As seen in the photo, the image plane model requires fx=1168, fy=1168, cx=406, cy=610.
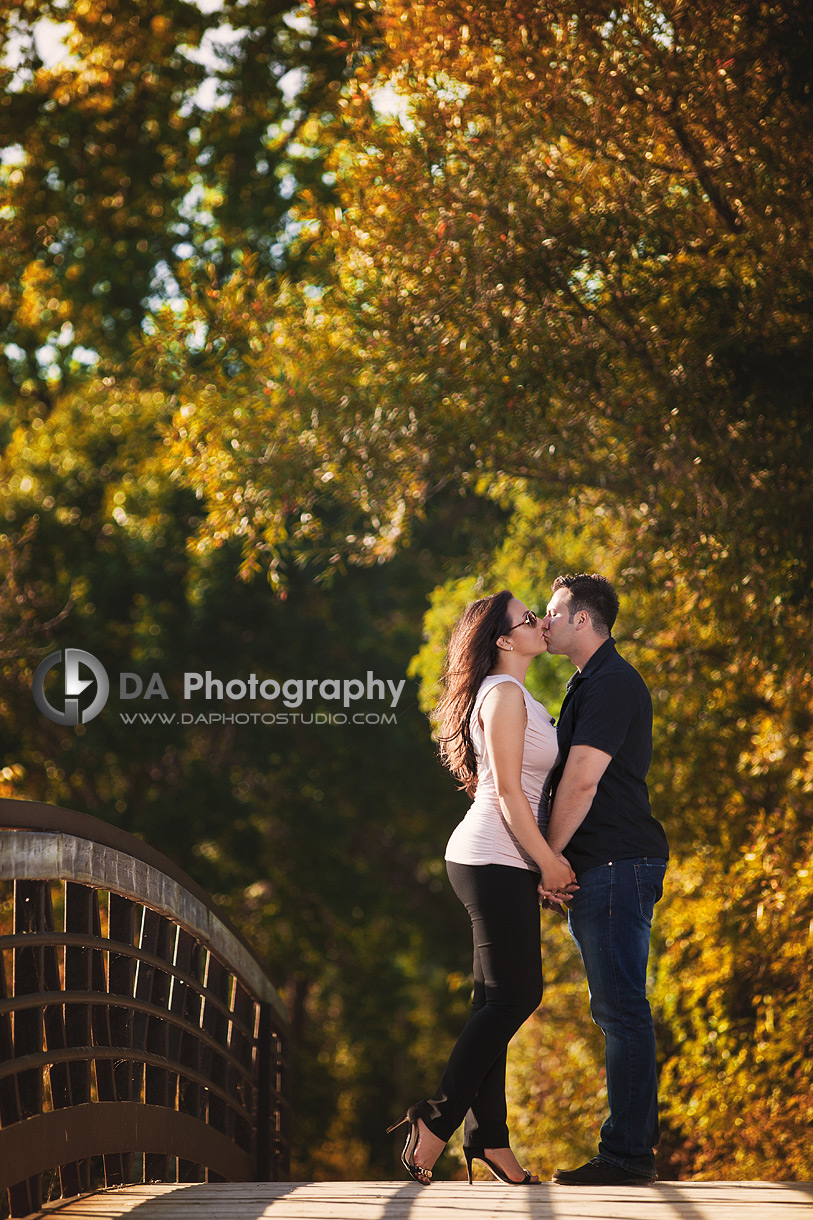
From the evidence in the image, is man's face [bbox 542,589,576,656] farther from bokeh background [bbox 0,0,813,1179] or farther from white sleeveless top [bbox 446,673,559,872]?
bokeh background [bbox 0,0,813,1179]

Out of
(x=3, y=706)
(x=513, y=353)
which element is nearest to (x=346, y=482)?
(x=513, y=353)

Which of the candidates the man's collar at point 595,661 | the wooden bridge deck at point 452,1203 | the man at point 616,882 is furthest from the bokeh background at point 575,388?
the wooden bridge deck at point 452,1203

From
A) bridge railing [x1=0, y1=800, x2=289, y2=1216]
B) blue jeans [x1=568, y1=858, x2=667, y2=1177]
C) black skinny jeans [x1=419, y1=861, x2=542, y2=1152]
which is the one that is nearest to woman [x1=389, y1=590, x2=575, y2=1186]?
black skinny jeans [x1=419, y1=861, x2=542, y2=1152]

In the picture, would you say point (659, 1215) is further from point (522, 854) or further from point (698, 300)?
point (698, 300)

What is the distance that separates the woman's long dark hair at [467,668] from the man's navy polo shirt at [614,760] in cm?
26

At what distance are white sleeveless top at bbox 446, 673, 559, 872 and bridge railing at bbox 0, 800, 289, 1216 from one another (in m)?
1.00

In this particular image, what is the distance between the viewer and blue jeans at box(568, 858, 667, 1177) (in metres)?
3.07

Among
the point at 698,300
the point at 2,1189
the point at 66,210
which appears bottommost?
the point at 2,1189

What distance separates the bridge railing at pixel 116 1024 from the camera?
2.72m

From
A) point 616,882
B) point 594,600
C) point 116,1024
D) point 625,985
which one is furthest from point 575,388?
point 116,1024

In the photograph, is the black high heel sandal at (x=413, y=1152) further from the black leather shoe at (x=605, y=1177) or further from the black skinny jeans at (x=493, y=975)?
the black leather shoe at (x=605, y=1177)

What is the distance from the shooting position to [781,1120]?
5.68 meters

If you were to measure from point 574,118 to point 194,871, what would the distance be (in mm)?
8221

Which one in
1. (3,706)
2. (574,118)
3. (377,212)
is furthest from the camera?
(3,706)
